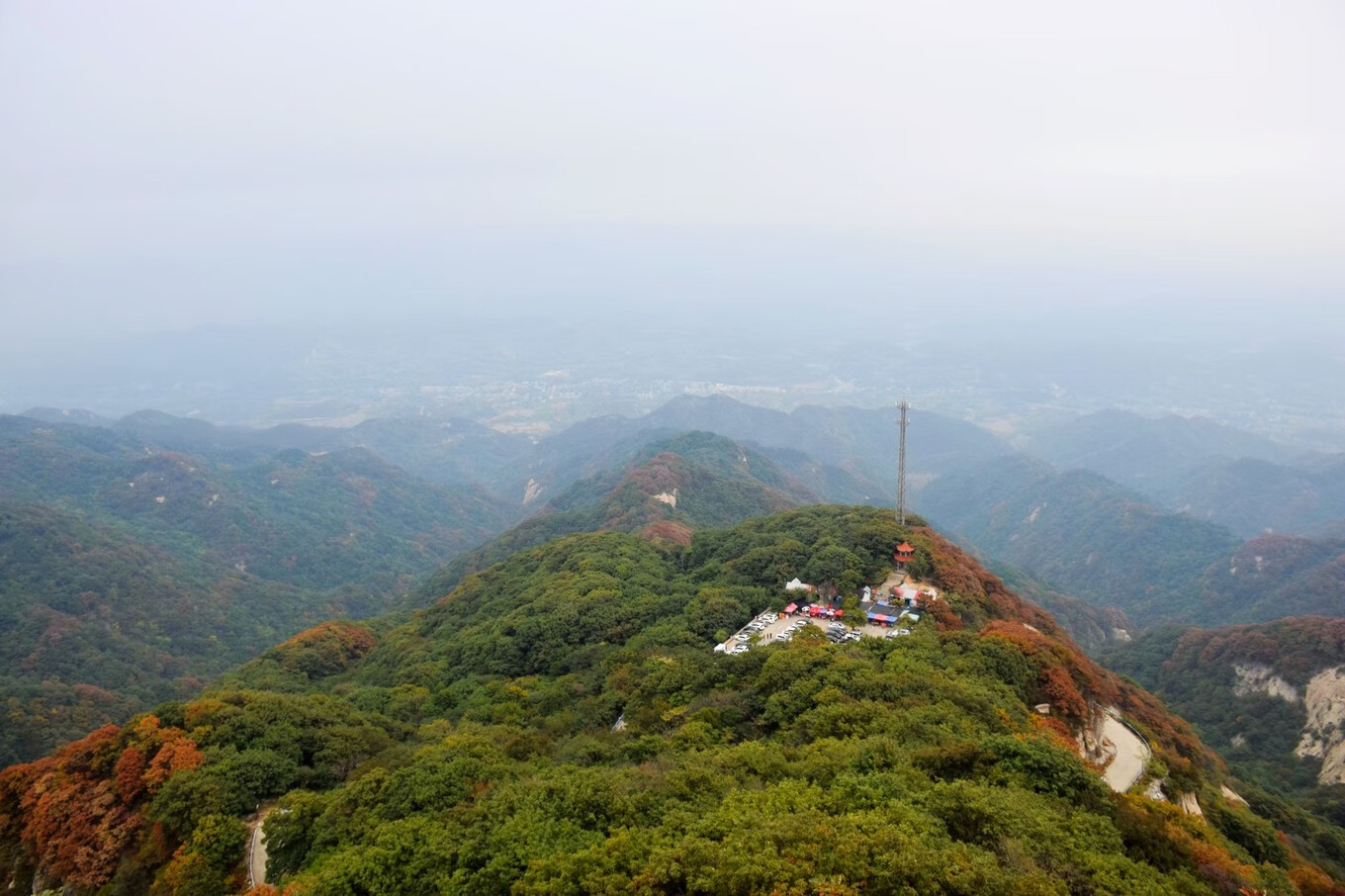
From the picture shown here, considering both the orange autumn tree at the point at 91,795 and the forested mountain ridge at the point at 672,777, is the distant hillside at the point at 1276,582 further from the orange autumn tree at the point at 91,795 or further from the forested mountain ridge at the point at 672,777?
the orange autumn tree at the point at 91,795

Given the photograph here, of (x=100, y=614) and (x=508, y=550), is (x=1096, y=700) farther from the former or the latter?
(x=100, y=614)

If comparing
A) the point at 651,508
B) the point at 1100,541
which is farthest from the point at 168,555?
the point at 1100,541

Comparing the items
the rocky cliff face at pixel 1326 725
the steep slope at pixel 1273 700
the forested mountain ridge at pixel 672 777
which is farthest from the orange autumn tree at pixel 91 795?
the rocky cliff face at pixel 1326 725

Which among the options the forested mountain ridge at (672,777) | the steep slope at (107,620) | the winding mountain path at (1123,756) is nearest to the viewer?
the forested mountain ridge at (672,777)

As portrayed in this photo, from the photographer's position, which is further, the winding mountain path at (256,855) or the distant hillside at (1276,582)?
the distant hillside at (1276,582)

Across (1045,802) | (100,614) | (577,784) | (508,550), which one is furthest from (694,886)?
(100,614)

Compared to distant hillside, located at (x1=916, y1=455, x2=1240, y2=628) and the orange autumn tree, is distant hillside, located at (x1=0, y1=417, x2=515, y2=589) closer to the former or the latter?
the orange autumn tree

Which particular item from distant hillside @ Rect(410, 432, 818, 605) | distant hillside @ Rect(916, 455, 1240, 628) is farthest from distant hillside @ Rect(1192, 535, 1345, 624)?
distant hillside @ Rect(410, 432, 818, 605)

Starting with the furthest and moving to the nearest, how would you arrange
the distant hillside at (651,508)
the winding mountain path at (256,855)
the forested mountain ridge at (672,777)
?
the distant hillside at (651,508) → the winding mountain path at (256,855) → the forested mountain ridge at (672,777)
